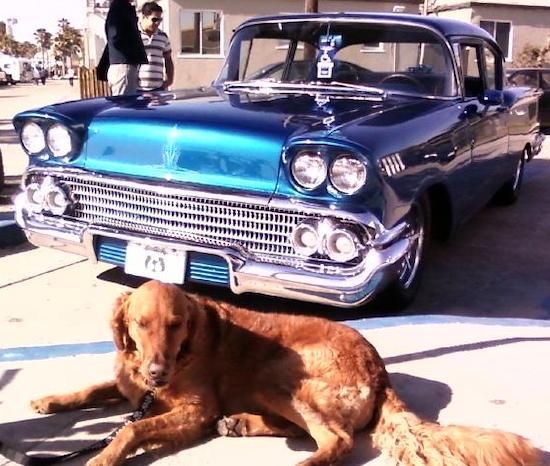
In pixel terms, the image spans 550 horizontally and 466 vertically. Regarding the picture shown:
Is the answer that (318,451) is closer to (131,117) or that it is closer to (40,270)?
(131,117)

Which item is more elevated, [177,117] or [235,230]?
[177,117]

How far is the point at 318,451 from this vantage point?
2.72 meters

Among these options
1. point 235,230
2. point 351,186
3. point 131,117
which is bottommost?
point 235,230

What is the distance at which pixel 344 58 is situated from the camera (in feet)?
17.6

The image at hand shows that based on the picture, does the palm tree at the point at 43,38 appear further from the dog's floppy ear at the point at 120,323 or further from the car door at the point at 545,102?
the dog's floppy ear at the point at 120,323

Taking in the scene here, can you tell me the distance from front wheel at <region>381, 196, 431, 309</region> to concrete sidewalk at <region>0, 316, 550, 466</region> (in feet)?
0.85

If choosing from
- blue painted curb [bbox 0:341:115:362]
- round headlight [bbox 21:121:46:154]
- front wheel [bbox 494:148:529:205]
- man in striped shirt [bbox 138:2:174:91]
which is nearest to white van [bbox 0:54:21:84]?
man in striped shirt [bbox 138:2:174:91]

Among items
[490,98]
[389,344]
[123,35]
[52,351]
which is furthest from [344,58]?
[52,351]

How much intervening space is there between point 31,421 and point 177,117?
1.75 metres

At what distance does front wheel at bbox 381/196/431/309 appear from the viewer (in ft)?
14.3

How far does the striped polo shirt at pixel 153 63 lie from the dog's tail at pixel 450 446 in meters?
5.81

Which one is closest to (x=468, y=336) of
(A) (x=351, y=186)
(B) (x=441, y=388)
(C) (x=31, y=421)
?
(B) (x=441, y=388)

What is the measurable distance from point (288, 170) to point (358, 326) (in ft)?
2.95

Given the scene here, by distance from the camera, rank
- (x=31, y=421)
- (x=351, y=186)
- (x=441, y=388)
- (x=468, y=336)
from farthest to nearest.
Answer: (x=468, y=336) → (x=351, y=186) → (x=441, y=388) → (x=31, y=421)
